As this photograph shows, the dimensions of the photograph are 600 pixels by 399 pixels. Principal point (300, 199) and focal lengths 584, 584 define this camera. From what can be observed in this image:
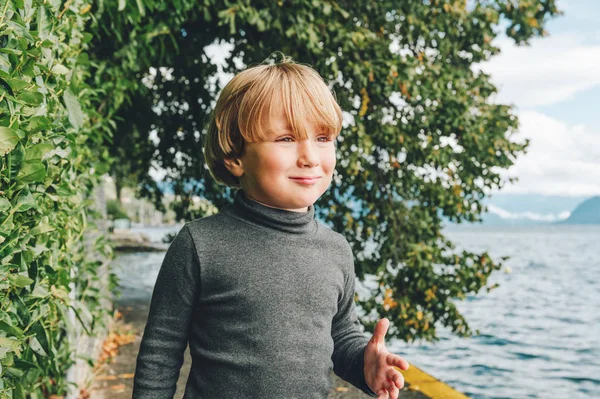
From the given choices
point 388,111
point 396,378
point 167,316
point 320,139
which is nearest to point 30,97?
point 167,316

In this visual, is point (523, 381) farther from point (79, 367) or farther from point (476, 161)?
point (79, 367)

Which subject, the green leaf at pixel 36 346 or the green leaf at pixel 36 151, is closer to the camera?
the green leaf at pixel 36 151

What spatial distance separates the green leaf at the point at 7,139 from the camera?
1.52 m

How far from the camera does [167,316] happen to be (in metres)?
1.79

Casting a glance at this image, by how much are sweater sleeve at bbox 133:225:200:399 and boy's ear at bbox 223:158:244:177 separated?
262mm

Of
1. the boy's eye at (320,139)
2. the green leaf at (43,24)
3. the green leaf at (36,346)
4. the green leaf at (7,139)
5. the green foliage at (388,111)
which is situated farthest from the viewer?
the green foliage at (388,111)

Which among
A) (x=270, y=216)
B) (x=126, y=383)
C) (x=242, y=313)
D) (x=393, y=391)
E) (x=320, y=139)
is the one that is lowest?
(x=126, y=383)

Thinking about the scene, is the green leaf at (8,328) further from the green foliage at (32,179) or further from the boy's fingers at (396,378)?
the boy's fingers at (396,378)

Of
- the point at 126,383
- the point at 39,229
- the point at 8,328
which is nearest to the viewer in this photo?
the point at 8,328

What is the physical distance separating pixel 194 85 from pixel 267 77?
524 centimetres

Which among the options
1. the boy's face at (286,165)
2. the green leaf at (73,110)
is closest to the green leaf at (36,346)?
the green leaf at (73,110)

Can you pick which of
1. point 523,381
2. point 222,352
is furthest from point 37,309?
point 523,381

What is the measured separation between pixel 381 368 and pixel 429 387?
3.08 m

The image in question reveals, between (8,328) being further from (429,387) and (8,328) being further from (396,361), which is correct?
(429,387)
